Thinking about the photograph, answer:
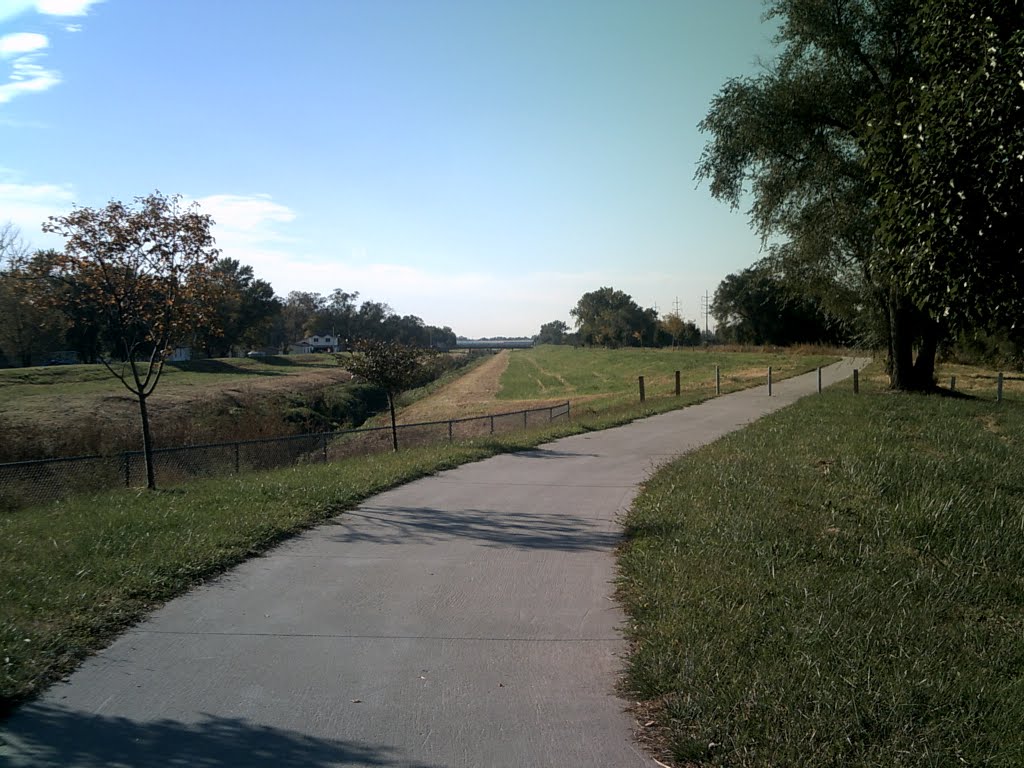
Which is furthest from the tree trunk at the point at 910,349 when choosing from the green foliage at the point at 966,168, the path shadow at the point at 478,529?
the path shadow at the point at 478,529

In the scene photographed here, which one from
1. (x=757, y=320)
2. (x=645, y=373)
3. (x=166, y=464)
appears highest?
(x=757, y=320)

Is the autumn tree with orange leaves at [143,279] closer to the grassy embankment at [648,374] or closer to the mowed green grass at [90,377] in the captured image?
the mowed green grass at [90,377]

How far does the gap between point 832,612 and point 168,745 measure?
166 inches

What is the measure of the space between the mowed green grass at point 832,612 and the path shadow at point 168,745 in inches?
66.1

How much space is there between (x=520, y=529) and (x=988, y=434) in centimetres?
1150

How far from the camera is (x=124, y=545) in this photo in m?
7.38

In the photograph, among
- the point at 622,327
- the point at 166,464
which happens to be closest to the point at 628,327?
the point at 622,327

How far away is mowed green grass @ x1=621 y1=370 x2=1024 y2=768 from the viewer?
3.85 meters

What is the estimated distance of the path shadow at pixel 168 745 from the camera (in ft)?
12.4

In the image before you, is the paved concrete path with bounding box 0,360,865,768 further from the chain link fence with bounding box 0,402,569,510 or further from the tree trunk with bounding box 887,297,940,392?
the tree trunk with bounding box 887,297,940,392

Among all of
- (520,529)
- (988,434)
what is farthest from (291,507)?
(988,434)

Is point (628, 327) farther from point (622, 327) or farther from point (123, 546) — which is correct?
point (123, 546)

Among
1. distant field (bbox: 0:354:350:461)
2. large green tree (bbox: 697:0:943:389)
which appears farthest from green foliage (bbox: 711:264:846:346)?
large green tree (bbox: 697:0:943:389)

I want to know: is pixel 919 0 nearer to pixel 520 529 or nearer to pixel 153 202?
pixel 520 529
